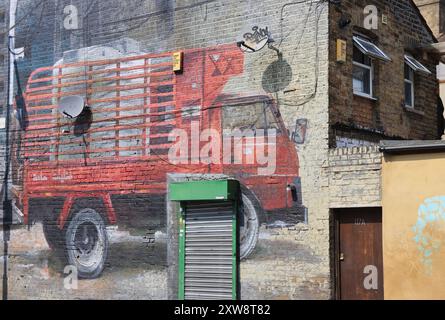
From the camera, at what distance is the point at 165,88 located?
14625 millimetres

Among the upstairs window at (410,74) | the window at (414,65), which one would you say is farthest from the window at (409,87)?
the window at (414,65)

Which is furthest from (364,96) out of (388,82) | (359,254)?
(359,254)

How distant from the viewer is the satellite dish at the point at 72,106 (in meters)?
15.4

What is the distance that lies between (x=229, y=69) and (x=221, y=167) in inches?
72.8

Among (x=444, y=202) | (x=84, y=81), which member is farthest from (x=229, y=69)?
(x=444, y=202)

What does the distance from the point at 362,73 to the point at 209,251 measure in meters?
4.51

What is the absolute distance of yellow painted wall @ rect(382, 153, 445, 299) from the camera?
37.5 ft

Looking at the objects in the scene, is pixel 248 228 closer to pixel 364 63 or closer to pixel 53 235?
pixel 364 63

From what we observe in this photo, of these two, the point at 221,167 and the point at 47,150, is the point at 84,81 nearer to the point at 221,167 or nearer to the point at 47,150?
the point at 47,150

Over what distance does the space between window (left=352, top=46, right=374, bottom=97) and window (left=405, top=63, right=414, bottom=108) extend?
1.71 metres

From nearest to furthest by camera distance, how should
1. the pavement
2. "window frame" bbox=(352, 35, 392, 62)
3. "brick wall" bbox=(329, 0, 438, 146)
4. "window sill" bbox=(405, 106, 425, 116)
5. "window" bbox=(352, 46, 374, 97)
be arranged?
"brick wall" bbox=(329, 0, 438, 146), "window frame" bbox=(352, 35, 392, 62), "window" bbox=(352, 46, 374, 97), the pavement, "window sill" bbox=(405, 106, 425, 116)

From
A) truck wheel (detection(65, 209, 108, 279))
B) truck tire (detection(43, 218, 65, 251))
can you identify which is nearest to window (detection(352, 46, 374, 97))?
truck wheel (detection(65, 209, 108, 279))

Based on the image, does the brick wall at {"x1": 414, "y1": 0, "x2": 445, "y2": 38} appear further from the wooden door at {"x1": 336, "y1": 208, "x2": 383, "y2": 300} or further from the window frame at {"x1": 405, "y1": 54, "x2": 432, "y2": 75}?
the wooden door at {"x1": 336, "y1": 208, "x2": 383, "y2": 300}

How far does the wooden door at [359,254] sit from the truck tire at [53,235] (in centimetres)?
625
